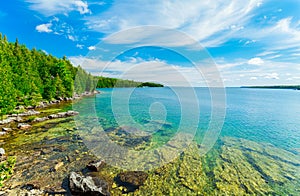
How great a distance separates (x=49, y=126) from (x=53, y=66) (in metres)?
32.5

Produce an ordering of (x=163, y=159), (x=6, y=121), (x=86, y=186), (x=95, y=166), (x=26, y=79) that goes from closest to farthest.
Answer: (x=86, y=186), (x=95, y=166), (x=163, y=159), (x=6, y=121), (x=26, y=79)

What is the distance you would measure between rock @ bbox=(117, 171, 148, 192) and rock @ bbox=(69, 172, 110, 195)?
3.52 feet

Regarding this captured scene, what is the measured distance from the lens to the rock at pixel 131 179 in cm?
891

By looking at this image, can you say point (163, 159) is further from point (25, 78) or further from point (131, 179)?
point (25, 78)

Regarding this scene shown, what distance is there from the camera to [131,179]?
947 cm

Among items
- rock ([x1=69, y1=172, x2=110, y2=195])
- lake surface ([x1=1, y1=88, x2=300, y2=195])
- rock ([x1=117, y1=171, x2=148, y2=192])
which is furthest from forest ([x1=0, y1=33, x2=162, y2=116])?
rock ([x1=69, y1=172, x2=110, y2=195])

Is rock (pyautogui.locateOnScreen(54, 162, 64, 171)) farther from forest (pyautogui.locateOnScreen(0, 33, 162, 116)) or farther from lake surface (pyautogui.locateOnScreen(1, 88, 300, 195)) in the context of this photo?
forest (pyautogui.locateOnScreen(0, 33, 162, 116))

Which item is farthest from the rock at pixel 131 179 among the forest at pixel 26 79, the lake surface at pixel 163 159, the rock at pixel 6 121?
the rock at pixel 6 121

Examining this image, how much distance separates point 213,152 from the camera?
14.7 meters

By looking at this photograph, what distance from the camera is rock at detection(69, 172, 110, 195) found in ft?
25.7

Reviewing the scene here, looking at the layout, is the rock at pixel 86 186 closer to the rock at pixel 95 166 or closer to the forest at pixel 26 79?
the rock at pixel 95 166

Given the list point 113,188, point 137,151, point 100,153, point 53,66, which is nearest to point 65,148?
point 100,153

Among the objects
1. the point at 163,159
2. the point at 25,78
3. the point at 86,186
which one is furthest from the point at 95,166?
the point at 25,78

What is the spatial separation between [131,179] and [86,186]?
8.70 feet
